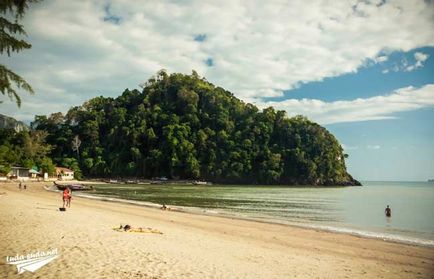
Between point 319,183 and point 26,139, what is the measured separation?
92825 mm

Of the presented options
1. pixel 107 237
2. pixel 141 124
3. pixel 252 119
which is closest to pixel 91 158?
pixel 141 124

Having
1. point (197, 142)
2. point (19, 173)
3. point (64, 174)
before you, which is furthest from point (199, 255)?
point (197, 142)

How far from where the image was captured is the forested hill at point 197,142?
11512cm

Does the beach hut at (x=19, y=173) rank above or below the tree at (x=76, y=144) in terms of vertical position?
below

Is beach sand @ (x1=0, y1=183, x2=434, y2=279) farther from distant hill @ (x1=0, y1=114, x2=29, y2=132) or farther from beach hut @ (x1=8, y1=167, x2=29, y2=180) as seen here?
distant hill @ (x1=0, y1=114, x2=29, y2=132)

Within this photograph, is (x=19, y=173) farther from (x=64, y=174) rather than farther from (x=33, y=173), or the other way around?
(x=64, y=174)

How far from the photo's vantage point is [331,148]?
121188 mm

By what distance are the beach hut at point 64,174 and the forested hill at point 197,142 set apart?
51.0 feet

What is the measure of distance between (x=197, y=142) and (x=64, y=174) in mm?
43831

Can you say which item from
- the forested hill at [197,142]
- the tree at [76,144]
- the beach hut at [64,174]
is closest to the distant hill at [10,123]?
the forested hill at [197,142]

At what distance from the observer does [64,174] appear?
9862 cm

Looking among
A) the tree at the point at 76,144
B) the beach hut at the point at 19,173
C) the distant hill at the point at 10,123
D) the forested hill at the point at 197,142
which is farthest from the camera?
the distant hill at the point at 10,123

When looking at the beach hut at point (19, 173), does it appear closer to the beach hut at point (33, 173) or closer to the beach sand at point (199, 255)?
the beach hut at point (33, 173)

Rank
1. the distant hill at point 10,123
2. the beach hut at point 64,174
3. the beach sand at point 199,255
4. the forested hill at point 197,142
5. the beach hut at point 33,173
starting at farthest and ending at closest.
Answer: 1. the distant hill at point 10,123
2. the forested hill at point 197,142
3. the beach hut at point 64,174
4. the beach hut at point 33,173
5. the beach sand at point 199,255
